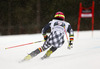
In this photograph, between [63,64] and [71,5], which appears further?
[71,5]

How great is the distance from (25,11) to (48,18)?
1969 mm

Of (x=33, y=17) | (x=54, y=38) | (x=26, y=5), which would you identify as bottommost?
(x=54, y=38)

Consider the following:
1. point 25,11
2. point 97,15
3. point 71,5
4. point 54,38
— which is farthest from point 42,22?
point 54,38

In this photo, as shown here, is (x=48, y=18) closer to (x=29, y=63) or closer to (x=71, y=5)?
(x=71, y=5)

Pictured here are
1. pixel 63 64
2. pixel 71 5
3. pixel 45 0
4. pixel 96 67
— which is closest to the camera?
pixel 96 67

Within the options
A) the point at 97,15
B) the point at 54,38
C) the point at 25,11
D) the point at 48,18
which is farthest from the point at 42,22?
the point at 54,38

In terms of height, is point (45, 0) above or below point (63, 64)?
above

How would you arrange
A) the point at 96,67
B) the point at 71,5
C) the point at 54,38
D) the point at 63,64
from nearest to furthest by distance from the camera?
1. the point at 96,67
2. the point at 63,64
3. the point at 54,38
4. the point at 71,5

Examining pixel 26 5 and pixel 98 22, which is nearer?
pixel 26 5

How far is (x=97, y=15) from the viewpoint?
52.5 ft

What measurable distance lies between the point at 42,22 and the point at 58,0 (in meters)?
2.30

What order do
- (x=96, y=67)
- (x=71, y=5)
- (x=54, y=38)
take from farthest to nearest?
(x=71, y=5)
(x=54, y=38)
(x=96, y=67)

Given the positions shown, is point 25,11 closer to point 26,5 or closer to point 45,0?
point 26,5

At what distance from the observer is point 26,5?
14.5m
